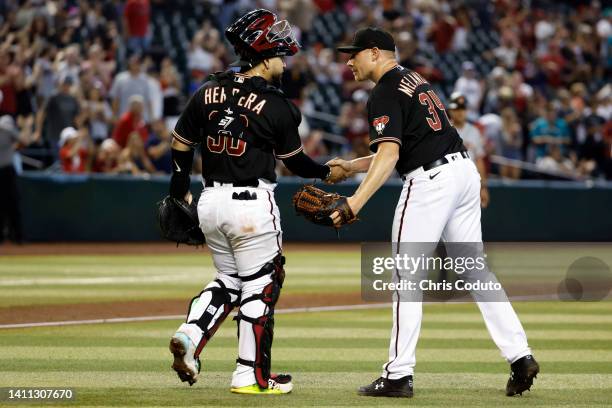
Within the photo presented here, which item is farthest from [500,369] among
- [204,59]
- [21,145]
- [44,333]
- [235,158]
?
[204,59]

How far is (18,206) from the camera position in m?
18.3

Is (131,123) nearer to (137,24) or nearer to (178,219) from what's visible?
(137,24)

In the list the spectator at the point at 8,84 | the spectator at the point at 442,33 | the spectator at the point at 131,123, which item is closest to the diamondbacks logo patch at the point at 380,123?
the spectator at the point at 131,123

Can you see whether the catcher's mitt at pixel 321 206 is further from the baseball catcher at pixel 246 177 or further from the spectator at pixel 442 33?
the spectator at pixel 442 33

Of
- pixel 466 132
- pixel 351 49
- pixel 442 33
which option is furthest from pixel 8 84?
pixel 351 49

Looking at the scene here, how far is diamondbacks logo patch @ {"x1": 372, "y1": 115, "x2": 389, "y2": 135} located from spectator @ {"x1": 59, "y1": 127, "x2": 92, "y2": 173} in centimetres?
1218

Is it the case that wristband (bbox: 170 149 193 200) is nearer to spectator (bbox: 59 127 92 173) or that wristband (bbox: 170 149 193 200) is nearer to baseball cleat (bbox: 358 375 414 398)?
baseball cleat (bbox: 358 375 414 398)

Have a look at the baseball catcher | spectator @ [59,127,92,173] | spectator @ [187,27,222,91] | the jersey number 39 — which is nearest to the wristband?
the baseball catcher

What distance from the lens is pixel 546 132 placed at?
77.5ft

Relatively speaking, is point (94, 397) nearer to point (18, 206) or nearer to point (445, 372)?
point (445, 372)

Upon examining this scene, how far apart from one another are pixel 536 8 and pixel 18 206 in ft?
57.0

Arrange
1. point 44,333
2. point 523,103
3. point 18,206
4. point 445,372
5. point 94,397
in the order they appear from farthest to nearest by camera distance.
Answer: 1. point 523,103
2. point 18,206
3. point 44,333
4. point 445,372
5. point 94,397

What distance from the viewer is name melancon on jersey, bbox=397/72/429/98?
6.88 metres

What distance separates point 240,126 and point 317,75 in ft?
59.2
